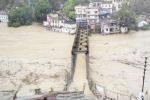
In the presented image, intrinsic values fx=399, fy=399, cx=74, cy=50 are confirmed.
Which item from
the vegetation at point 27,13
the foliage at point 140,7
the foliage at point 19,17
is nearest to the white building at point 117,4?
the foliage at point 140,7

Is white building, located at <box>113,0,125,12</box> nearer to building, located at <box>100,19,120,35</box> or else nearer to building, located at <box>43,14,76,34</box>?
building, located at <box>100,19,120,35</box>

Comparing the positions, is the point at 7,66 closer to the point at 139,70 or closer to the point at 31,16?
the point at 139,70

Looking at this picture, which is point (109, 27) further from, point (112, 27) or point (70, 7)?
point (70, 7)

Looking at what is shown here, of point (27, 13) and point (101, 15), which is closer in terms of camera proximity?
point (101, 15)

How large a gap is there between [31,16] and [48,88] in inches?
769

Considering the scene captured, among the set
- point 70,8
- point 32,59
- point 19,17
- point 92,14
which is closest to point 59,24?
point 70,8

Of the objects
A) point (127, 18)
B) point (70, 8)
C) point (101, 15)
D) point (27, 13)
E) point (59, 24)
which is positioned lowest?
point (59, 24)

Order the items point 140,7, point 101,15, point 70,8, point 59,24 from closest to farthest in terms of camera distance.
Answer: point 59,24 < point 101,15 < point 70,8 < point 140,7

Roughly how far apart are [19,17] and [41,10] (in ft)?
8.34

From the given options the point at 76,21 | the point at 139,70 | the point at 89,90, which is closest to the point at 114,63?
the point at 139,70

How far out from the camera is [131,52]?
29109 millimetres

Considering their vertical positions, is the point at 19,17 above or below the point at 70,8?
below

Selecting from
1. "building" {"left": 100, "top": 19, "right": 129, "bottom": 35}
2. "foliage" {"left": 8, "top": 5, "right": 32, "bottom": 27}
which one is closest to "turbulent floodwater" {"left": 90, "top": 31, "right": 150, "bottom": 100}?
"building" {"left": 100, "top": 19, "right": 129, "bottom": 35}

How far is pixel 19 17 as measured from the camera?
1495 inches
